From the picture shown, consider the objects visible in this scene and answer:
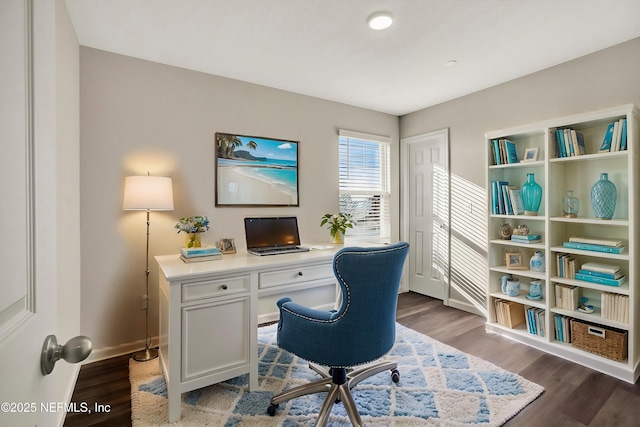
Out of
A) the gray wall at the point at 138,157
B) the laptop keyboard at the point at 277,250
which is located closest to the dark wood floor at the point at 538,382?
the gray wall at the point at 138,157

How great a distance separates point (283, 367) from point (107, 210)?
1860mm

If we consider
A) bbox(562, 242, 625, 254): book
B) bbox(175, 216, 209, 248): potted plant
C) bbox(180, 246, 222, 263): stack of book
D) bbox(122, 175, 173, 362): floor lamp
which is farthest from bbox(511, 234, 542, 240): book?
bbox(122, 175, 173, 362): floor lamp

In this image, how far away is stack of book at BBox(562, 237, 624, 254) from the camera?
2.31 metres

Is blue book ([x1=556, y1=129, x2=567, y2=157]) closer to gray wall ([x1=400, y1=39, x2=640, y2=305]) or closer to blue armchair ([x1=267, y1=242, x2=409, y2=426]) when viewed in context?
gray wall ([x1=400, y1=39, x2=640, y2=305])

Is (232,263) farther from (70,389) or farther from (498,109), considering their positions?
(498,109)

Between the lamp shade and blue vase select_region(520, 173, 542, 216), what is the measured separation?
3.09 metres

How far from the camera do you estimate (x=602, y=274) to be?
2.36 m

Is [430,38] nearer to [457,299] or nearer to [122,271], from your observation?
[457,299]

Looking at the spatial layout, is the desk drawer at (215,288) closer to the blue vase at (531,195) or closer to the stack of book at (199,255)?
the stack of book at (199,255)

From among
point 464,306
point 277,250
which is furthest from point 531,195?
point 277,250

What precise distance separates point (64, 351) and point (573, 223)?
3.48 meters

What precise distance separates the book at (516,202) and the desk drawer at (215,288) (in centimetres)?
249

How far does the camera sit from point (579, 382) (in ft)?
7.08

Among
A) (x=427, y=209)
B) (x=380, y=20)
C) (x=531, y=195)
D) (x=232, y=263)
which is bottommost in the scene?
(x=232, y=263)
